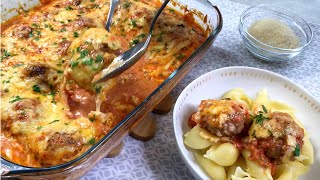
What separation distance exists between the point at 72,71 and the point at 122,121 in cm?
41

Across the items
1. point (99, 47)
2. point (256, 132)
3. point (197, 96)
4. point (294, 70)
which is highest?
point (99, 47)

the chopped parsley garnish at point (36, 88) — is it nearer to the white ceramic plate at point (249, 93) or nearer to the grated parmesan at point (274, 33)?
the white ceramic plate at point (249, 93)

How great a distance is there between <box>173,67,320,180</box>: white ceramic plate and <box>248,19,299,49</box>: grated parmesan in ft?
1.53

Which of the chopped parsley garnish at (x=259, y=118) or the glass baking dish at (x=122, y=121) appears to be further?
the chopped parsley garnish at (x=259, y=118)

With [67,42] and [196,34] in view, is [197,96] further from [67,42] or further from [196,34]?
[67,42]

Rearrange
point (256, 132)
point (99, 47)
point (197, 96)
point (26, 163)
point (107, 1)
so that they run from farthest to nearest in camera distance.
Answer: point (107, 1) < point (197, 96) < point (99, 47) < point (256, 132) < point (26, 163)

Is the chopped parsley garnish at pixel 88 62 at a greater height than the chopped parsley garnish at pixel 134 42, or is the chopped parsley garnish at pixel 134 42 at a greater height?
the chopped parsley garnish at pixel 88 62

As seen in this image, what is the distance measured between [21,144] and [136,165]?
0.57 metres

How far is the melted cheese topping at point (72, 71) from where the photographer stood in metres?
1.56

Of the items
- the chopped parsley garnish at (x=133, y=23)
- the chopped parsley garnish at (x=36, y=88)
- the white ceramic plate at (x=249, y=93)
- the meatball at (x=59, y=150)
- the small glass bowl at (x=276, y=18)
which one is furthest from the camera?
the small glass bowl at (x=276, y=18)

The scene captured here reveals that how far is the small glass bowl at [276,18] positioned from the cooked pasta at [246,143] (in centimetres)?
81

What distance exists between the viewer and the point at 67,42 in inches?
84.1

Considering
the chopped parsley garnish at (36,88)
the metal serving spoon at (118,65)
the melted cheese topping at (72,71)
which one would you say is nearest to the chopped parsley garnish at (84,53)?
the melted cheese topping at (72,71)

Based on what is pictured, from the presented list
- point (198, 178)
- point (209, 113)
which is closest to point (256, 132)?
point (209, 113)
